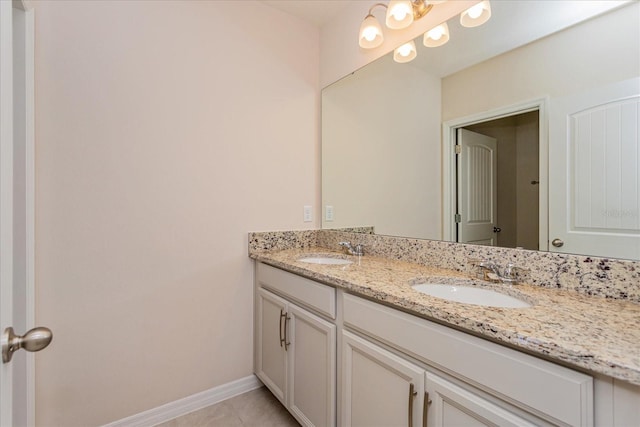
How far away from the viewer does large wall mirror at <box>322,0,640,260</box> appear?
3.22 ft

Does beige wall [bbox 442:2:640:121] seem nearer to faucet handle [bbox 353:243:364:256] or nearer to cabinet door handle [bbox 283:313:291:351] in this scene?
faucet handle [bbox 353:243:364:256]

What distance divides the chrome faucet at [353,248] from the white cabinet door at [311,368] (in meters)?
0.57

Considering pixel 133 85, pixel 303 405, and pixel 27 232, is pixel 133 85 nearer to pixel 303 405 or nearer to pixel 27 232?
pixel 27 232

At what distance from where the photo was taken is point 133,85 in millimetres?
1548

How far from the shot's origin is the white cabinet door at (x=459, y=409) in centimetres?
74

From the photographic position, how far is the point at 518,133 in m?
1.23

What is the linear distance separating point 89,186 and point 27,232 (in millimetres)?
314

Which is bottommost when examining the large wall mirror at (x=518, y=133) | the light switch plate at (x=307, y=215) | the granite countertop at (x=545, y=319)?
the granite countertop at (x=545, y=319)

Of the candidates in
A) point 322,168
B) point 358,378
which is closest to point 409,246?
point 358,378

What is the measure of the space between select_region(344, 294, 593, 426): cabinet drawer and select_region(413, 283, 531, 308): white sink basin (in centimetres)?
23

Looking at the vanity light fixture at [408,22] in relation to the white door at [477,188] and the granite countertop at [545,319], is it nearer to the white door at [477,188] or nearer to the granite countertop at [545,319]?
the white door at [477,188]

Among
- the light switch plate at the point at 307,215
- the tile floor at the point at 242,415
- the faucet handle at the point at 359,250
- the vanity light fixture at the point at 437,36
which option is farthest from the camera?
the light switch plate at the point at 307,215

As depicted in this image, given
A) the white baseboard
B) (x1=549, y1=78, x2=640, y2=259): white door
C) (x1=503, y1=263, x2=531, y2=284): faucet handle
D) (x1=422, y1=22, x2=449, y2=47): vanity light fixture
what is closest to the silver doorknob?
the white baseboard

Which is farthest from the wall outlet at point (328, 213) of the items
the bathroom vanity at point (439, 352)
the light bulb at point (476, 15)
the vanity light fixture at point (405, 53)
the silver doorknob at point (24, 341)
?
the silver doorknob at point (24, 341)
